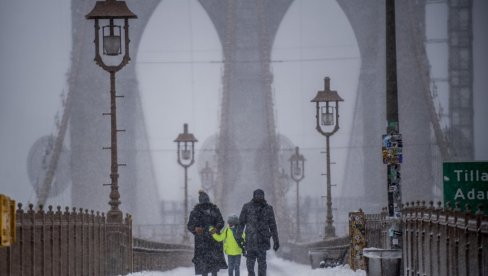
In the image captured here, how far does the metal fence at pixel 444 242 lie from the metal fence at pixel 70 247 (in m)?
4.03

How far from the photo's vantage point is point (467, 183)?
35.7 ft

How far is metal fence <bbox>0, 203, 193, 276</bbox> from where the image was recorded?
10.4 metres

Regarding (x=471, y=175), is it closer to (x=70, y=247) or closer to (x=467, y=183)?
(x=467, y=183)

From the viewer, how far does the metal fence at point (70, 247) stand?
10391mm

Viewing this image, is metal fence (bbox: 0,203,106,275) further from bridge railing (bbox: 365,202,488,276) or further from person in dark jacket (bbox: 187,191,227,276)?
bridge railing (bbox: 365,202,488,276)

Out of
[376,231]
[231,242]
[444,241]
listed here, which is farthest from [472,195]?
[376,231]

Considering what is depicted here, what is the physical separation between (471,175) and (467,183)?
91mm

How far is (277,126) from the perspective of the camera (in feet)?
207

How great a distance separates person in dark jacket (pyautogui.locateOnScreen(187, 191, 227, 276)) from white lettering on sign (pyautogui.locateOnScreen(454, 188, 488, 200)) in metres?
4.19

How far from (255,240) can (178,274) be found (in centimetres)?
884

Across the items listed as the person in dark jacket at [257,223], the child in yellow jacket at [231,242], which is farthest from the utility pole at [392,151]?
the child in yellow jacket at [231,242]

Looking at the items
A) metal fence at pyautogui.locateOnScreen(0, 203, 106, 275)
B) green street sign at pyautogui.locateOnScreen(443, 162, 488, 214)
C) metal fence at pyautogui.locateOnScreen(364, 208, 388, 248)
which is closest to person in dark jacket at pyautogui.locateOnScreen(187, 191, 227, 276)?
metal fence at pyautogui.locateOnScreen(0, 203, 106, 275)

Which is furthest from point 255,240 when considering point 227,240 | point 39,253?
point 39,253

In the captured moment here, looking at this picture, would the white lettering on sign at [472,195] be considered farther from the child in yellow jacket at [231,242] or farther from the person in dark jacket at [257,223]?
the child in yellow jacket at [231,242]
